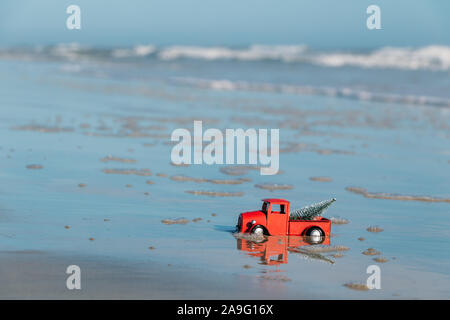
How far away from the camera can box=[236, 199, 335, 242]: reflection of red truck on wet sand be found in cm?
1093

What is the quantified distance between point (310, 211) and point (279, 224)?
0.56 meters

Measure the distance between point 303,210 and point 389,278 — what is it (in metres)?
2.37

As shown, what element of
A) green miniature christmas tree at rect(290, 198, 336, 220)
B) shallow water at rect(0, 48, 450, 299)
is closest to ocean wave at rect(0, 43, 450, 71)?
shallow water at rect(0, 48, 450, 299)

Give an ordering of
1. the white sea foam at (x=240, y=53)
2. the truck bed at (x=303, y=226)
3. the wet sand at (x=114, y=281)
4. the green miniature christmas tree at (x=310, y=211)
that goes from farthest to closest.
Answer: the white sea foam at (x=240, y=53)
the green miniature christmas tree at (x=310, y=211)
the truck bed at (x=303, y=226)
the wet sand at (x=114, y=281)

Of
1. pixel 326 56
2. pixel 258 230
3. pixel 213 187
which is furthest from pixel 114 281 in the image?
pixel 326 56

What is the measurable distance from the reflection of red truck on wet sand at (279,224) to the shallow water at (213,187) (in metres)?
0.29

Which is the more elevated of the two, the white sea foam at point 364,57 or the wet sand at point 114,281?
the white sea foam at point 364,57

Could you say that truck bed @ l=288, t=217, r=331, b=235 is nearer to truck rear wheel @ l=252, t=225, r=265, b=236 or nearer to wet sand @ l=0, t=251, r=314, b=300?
truck rear wheel @ l=252, t=225, r=265, b=236

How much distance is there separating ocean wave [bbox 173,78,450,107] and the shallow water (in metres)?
5.84

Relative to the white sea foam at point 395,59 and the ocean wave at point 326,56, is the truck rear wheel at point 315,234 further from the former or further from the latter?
the white sea foam at point 395,59

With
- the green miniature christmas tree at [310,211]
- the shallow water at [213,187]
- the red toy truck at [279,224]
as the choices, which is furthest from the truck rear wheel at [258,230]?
the green miniature christmas tree at [310,211]

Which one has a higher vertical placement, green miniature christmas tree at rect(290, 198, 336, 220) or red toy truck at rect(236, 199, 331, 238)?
green miniature christmas tree at rect(290, 198, 336, 220)

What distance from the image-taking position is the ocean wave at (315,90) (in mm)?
37500

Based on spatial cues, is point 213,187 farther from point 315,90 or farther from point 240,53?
point 240,53
